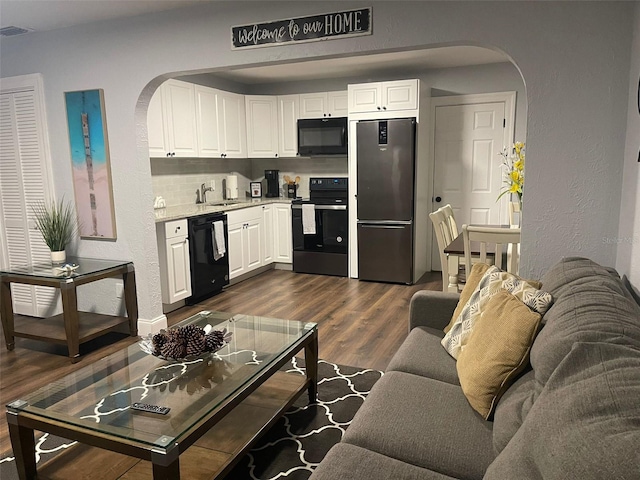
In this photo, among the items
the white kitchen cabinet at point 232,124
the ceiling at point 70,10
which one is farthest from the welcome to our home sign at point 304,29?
the white kitchen cabinet at point 232,124

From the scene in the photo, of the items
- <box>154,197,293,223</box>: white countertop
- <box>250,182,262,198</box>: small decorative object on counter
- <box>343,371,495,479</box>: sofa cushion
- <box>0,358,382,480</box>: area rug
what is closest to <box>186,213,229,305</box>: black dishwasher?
<box>154,197,293,223</box>: white countertop

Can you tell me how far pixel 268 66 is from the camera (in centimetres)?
422

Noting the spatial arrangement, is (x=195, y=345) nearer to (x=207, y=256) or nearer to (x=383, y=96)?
(x=207, y=256)

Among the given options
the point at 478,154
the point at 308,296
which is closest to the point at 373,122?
the point at 478,154

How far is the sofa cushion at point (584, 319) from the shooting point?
132 cm

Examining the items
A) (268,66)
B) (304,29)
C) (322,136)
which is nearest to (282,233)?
(322,136)

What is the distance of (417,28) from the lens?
8.73ft

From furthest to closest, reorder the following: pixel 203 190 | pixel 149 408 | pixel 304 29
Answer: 1. pixel 203 190
2. pixel 304 29
3. pixel 149 408

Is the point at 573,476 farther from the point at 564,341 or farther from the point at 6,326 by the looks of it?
the point at 6,326

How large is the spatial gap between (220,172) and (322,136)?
1385mm

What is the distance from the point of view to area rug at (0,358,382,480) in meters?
2.14

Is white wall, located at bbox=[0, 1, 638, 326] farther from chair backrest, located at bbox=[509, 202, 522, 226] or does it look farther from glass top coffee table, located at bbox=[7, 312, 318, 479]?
chair backrest, located at bbox=[509, 202, 522, 226]

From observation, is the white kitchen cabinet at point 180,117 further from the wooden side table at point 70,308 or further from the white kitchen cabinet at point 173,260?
the wooden side table at point 70,308

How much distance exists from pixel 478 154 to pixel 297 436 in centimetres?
414
